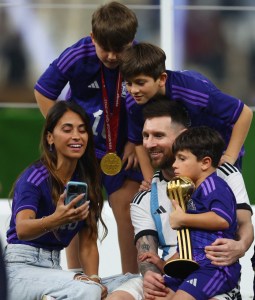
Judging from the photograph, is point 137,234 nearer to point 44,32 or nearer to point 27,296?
point 27,296

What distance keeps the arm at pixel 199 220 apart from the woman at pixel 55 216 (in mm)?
453

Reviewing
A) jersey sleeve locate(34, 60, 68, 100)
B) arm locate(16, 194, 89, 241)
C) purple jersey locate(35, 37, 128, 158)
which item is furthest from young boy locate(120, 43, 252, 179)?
arm locate(16, 194, 89, 241)

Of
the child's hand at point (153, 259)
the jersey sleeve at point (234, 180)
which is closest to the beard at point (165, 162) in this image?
the jersey sleeve at point (234, 180)

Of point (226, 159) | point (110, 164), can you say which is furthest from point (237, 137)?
point (110, 164)

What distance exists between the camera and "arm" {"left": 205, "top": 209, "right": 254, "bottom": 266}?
6.72m

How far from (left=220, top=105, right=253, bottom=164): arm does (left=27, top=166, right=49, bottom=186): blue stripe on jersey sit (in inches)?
34.7

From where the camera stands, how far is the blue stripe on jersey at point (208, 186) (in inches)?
268

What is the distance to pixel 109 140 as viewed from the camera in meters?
7.58

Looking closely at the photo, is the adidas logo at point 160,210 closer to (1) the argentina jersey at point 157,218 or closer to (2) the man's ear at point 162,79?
(1) the argentina jersey at point 157,218

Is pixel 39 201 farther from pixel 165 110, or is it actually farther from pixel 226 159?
pixel 226 159

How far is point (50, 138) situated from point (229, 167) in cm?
89

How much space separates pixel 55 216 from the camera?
684 centimetres

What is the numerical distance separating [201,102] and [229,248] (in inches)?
32.6

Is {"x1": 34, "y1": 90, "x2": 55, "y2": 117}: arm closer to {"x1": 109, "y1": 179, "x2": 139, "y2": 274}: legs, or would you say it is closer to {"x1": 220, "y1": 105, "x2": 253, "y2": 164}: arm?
{"x1": 109, "y1": 179, "x2": 139, "y2": 274}: legs
